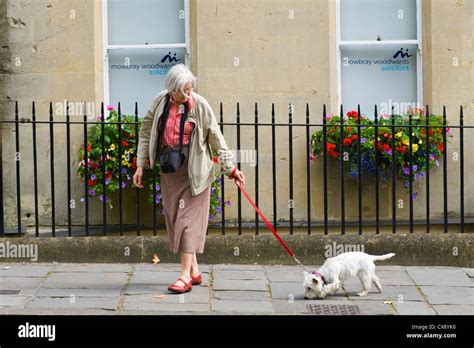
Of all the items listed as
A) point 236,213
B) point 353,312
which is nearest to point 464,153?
point 236,213

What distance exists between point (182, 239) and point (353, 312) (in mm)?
1518

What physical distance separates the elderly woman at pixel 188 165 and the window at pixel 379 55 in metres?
2.92

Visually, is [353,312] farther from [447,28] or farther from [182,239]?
[447,28]

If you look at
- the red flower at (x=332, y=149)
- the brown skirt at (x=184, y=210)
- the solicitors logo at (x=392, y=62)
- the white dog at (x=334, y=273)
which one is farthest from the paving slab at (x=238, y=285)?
the solicitors logo at (x=392, y=62)

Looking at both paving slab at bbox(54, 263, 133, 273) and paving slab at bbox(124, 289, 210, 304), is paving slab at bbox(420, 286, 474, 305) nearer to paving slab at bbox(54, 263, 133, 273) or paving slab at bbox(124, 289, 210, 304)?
paving slab at bbox(124, 289, 210, 304)

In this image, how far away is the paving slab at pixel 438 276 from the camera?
8.24 meters

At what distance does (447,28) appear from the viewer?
989cm

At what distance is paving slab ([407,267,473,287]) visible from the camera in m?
8.24

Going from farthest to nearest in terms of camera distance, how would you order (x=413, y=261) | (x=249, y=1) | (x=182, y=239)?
1. (x=249, y=1)
2. (x=413, y=261)
3. (x=182, y=239)

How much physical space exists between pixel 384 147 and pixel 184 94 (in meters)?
2.78

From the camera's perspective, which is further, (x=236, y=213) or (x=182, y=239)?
(x=236, y=213)

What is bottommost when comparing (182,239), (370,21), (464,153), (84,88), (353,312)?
(353,312)

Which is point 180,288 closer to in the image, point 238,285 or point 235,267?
point 238,285

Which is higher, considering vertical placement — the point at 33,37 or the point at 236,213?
the point at 33,37
